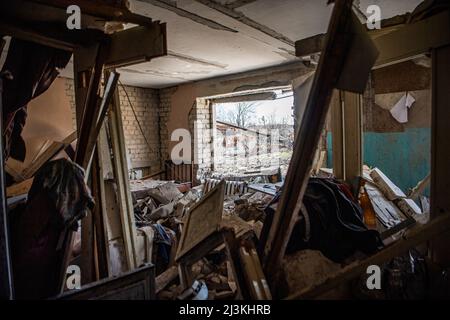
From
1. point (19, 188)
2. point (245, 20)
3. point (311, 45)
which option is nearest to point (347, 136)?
point (311, 45)

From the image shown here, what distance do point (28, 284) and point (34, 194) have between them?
49 cm

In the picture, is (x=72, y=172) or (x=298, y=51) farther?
(x=298, y=51)

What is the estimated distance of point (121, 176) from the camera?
2693 millimetres

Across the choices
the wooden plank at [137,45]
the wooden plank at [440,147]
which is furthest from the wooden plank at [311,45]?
the wooden plank at [137,45]

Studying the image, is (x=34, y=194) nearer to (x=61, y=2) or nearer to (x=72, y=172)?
(x=72, y=172)

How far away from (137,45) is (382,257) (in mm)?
1844

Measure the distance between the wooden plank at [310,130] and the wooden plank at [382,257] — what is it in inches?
8.5

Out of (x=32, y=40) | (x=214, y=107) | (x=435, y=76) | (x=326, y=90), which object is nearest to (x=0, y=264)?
(x=32, y=40)

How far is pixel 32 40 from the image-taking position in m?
1.95

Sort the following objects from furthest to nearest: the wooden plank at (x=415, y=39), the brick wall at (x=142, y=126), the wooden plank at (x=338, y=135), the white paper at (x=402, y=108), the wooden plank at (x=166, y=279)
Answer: the brick wall at (x=142, y=126)
the white paper at (x=402, y=108)
the wooden plank at (x=338, y=135)
the wooden plank at (x=166, y=279)
the wooden plank at (x=415, y=39)

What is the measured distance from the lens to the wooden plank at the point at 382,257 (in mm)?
1369

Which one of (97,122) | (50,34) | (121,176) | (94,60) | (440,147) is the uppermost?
(50,34)

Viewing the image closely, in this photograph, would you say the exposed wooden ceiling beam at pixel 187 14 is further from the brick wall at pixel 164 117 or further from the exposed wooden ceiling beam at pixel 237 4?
the brick wall at pixel 164 117

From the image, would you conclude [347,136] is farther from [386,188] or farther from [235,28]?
[235,28]
